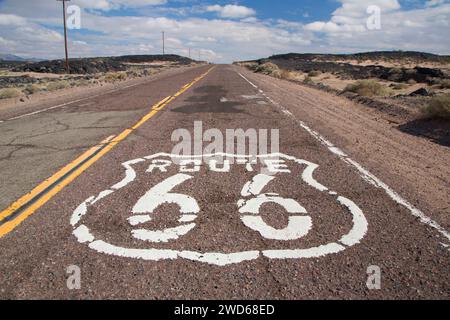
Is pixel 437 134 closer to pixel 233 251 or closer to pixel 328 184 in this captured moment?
pixel 328 184

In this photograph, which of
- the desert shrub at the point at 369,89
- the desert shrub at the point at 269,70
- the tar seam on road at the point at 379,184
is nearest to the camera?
the tar seam on road at the point at 379,184

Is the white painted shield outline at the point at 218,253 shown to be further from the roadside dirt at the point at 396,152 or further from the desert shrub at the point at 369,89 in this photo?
the desert shrub at the point at 369,89

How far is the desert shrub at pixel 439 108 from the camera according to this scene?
29.3 ft

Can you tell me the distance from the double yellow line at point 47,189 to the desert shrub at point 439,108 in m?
7.85

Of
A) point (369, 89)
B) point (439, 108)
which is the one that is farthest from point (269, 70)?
point (439, 108)

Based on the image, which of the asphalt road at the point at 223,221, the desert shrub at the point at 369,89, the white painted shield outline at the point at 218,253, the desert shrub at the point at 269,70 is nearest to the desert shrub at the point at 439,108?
the asphalt road at the point at 223,221

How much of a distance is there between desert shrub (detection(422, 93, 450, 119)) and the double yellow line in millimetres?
7848

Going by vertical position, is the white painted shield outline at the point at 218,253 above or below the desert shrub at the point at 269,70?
below

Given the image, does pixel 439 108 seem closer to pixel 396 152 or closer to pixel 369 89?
pixel 396 152

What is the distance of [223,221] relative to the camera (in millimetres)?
3660

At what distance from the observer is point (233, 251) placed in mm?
3127

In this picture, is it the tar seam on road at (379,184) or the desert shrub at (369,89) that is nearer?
the tar seam on road at (379,184)

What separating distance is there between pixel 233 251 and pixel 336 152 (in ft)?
12.8

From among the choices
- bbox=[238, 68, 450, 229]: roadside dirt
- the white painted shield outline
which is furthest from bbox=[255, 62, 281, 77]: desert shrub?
the white painted shield outline
